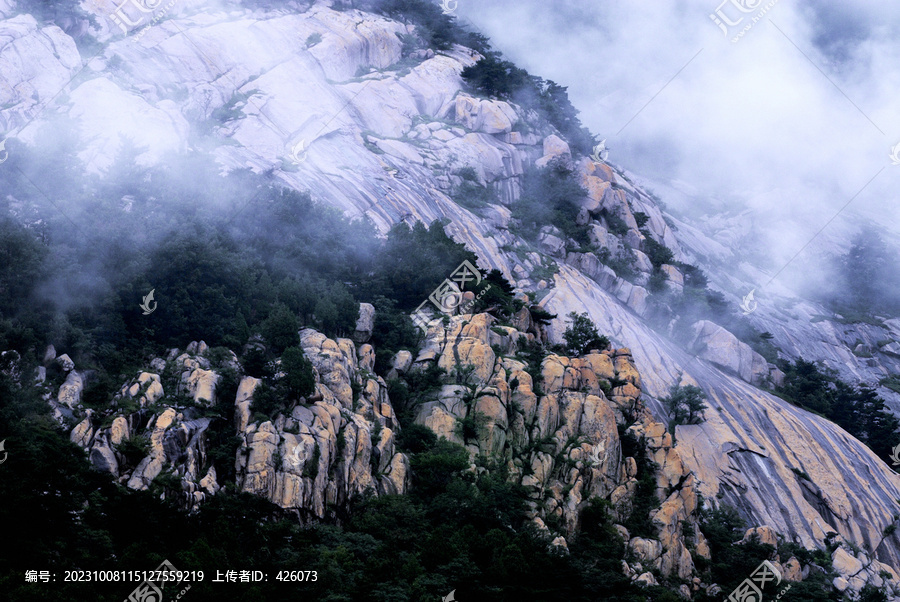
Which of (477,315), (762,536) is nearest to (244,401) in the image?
(477,315)

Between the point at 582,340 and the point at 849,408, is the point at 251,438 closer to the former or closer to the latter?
the point at 582,340

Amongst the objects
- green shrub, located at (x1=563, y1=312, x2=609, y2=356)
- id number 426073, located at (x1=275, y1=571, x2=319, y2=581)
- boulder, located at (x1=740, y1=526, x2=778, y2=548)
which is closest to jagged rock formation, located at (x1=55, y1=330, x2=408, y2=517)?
id number 426073, located at (x1=275, y1=571, x2=319, y2=581)

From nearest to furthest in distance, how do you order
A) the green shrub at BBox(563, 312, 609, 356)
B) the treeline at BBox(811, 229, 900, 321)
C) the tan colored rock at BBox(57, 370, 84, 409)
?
the tan colored rock at BBox(57, 370, 84, 409), the green shrub at BBox(563, 312, 609, 356), the treeline at BBox(811, 229, 900, 321)

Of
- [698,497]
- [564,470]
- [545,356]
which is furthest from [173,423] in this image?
[698,497]

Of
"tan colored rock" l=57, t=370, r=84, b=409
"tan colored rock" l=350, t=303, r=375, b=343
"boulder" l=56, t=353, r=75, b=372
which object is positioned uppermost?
"tan colored rock" l=350, t=303, r=375, b=343

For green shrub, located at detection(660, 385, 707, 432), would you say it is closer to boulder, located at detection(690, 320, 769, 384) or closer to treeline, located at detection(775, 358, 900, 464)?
boulder, located at detection(690, 320, 769, 384)

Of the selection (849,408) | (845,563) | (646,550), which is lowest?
(646,550)
